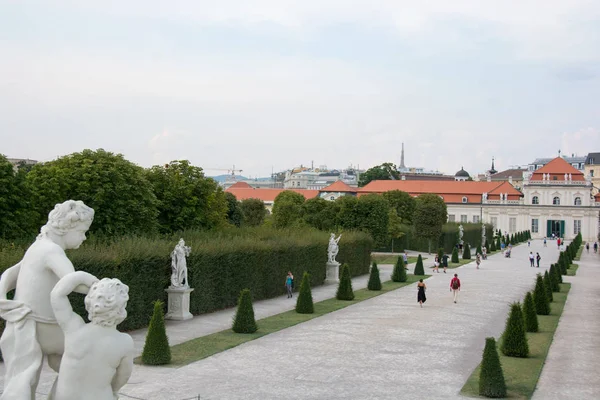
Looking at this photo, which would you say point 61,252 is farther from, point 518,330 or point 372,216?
point 372,216

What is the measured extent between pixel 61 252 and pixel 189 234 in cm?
2298

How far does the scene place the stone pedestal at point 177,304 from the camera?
20.9m

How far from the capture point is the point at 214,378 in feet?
43.7

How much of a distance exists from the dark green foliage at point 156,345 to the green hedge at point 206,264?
109 inches

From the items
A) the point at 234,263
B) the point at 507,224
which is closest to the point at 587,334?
the point at 234,263

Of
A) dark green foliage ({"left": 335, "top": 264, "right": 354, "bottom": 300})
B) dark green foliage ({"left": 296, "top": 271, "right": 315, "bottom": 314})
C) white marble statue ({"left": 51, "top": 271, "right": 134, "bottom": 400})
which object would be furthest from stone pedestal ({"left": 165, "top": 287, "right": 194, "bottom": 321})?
white marble statue ({"left": 51, "top": 271, "right": 134, "bottom": 400})

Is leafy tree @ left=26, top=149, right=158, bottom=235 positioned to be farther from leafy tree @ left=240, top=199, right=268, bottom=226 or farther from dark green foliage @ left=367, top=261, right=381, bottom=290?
leafy tree @ left=240, top=199, right=268, bottom=226

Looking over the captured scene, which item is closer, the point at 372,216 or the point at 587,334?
the point at 587,334

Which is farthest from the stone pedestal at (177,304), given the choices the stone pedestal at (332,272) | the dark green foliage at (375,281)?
the stone pedestal at (332,272)

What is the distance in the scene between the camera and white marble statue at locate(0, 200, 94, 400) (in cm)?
458

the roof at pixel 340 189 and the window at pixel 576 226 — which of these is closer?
the window at pixel 576 226

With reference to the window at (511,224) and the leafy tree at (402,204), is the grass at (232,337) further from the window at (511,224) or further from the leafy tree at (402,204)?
the window at (511,224)

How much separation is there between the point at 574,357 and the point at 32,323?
15016 millimetres

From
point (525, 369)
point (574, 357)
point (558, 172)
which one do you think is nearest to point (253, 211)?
point (558, 172)
